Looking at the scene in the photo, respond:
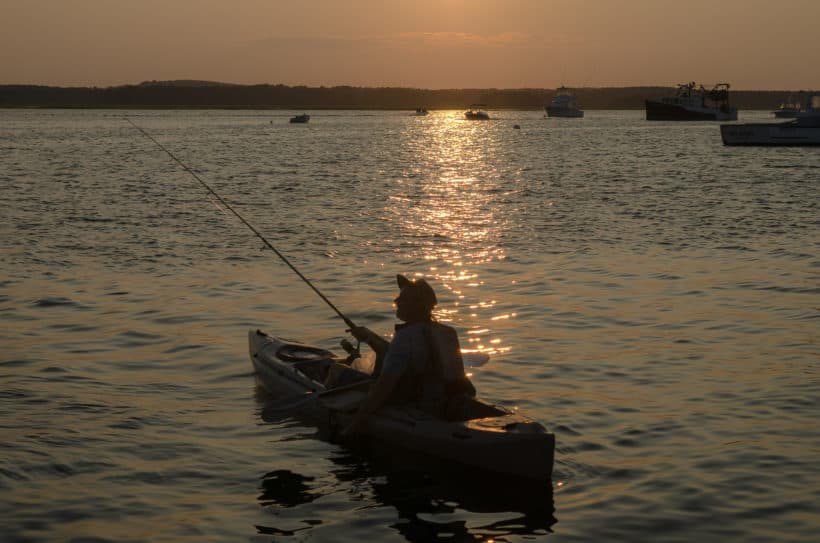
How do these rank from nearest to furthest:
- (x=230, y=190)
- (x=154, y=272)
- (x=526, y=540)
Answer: (x=526, y=540) → (x=154, y=272) → (x=230, y=190)

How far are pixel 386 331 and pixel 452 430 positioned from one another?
6511 mm

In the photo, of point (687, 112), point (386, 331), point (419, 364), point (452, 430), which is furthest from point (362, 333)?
point (687, 112)

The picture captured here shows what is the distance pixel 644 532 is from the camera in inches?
323

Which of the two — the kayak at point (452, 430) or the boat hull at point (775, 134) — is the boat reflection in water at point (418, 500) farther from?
the boat hull at point (775, 134)

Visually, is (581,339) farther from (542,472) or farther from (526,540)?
(526,540)

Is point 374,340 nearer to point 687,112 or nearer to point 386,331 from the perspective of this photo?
point 386,331

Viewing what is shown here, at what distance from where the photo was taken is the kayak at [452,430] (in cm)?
905

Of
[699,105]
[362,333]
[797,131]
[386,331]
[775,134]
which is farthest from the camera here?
[699,105]

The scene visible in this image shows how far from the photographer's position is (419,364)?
9586 millimetres

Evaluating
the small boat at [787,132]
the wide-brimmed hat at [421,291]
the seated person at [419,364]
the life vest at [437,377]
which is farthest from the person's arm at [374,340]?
the small boat at [787,132]

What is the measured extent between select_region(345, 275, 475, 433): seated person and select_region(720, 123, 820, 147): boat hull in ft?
231

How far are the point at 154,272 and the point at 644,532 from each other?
15.0 metres

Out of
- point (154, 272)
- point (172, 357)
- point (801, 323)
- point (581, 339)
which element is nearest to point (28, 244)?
point (154, 272)

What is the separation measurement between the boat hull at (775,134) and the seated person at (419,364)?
70.5 meters
